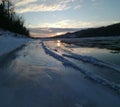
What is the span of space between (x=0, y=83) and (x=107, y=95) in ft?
11.3

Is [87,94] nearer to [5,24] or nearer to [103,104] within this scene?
[103,104]

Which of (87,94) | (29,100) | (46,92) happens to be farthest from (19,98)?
(87,94)

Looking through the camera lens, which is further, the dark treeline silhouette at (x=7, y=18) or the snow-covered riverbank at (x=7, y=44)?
the dark treeline silhouette at (x=7, y=18)

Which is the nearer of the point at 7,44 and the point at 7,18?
the point at 7,44

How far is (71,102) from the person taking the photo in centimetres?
607

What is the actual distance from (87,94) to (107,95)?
0.52m

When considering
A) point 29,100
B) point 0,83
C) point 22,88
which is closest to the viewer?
point 29,100

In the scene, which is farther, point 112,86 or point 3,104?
point 112,86

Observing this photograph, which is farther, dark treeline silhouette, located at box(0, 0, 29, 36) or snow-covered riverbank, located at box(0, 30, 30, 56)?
dark treeline silhouette, located at box(0, 0, 29, 36)

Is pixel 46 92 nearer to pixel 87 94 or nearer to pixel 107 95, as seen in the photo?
pixel 87 94

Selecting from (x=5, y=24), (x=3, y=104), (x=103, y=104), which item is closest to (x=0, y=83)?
(x=3, y=104)

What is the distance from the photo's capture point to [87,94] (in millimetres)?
6934

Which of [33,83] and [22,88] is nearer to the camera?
[22,88]

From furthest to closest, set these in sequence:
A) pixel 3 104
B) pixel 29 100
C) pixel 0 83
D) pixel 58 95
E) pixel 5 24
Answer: pixel 5 24, pixel 0 83, pixel 58 95, pixel 29 100, pixel 3 104
